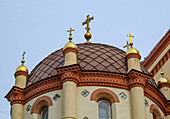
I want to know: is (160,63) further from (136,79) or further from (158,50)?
(136,79)

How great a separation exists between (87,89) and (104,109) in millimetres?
Answer: 1355

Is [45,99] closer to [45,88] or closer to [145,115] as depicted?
[45,88]

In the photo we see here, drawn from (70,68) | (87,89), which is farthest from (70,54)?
(87,89)

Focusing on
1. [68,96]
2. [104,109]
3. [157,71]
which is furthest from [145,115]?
[157,71]

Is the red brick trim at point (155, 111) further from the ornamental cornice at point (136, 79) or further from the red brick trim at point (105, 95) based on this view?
the red brick trim at point (105, 95)

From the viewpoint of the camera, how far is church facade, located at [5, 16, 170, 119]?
26094 millimetres

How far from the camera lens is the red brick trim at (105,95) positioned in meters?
26.6

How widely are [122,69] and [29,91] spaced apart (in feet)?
17.0

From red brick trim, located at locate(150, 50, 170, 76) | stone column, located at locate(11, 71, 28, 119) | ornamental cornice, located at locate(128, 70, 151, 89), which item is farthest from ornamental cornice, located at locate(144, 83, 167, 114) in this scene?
red brick trim, located at locate(150, 50, 170, 76)

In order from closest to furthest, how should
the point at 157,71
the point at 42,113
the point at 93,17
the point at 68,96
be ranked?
the point at 68,96
the point at 42,113
the point at 93,17
the point at 157,71

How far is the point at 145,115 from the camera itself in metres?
25.9

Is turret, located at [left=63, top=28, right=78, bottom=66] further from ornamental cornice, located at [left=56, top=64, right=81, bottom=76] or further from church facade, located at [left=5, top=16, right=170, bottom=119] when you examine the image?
ornamental cornice, located at [left=56, top=64, right=81, bottom=76]

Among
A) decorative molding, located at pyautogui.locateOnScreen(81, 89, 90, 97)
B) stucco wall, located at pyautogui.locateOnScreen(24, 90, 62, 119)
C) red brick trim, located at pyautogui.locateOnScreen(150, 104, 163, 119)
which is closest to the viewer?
stucco wall, located at pyautogui.locateOnScreen(24, 90, 62, 119)

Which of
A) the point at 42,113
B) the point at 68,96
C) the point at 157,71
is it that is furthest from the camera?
the point at 157,71
